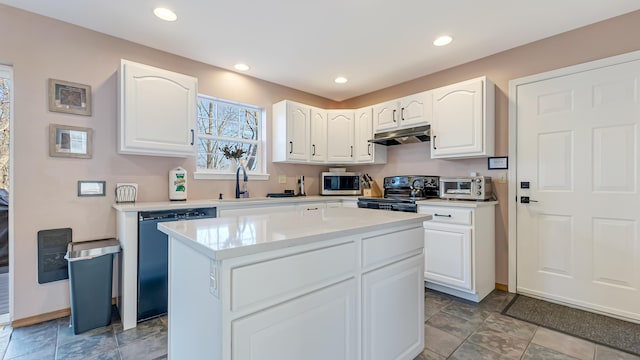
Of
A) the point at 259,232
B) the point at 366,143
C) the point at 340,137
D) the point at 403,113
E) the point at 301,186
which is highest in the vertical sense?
the point at 403,113

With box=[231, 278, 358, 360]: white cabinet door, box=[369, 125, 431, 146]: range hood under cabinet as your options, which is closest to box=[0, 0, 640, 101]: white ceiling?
box=[369, 125, 431, 146]: range hood under cabinet

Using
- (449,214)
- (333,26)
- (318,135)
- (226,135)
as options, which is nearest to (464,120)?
(449,214)

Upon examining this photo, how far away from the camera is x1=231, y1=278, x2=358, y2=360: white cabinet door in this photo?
1043 millimetres

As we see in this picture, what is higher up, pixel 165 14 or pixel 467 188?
pixel 165 14

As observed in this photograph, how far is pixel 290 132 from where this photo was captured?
3.78m

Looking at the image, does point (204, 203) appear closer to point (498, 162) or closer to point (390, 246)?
point (390, 246)

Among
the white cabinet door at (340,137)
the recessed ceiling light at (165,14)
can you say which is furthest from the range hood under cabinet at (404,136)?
the recessed ceiling light at (165,14)

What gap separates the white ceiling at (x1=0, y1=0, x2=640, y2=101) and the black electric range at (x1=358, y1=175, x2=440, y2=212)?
4.46 feet

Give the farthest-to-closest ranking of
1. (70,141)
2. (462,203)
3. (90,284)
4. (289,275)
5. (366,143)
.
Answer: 1. (366,143)
2. (462,203)
3. (70,141)
4. (90,284)
5. (289,275)

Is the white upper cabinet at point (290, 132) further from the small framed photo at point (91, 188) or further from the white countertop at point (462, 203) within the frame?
the small framed photo at point (91, 188)

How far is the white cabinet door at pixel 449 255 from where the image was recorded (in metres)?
2.69

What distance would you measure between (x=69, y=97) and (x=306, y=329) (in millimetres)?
2805

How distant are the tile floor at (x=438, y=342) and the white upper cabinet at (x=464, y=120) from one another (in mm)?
1602

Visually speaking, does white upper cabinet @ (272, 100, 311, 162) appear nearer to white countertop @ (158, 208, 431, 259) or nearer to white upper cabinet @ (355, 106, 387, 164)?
white upper cabinet @ (355, 106, 387, 164)
